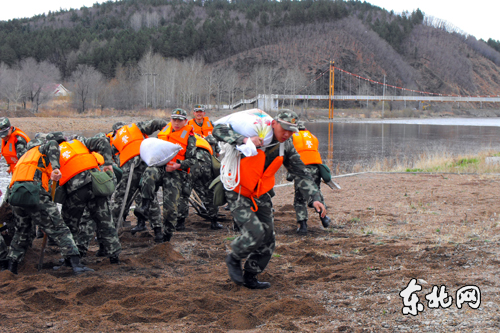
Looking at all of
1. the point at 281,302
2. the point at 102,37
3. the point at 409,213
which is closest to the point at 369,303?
the point at 281,302

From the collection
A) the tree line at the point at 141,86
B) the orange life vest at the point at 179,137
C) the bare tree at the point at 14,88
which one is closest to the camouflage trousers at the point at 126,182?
the orange life vest at the point at 179,137

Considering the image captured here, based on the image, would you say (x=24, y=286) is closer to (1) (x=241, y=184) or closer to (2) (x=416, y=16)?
(1) (x=241, y=184)

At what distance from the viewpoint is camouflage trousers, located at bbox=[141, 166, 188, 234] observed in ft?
25.0

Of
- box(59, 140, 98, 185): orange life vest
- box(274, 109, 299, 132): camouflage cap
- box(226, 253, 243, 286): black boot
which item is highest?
box(274, 109, 299, 132): camouflage cap

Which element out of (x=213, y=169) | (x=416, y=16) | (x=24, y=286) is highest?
(x=416, y=16)

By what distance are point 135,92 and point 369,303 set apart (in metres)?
87.1

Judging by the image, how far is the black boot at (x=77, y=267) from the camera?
6082 mm

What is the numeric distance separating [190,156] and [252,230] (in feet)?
10.4

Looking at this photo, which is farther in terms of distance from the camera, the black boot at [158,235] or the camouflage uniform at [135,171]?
the camouflage uniform at [135,171]

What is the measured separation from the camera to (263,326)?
4.27 m

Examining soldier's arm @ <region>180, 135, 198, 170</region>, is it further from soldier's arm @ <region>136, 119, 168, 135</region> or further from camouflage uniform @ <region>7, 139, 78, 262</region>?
camouflage uniform @ <region>7, 139, 78, 262</region>

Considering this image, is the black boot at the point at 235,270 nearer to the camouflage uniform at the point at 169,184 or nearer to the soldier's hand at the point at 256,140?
the soldier's hand at the point at 256,140

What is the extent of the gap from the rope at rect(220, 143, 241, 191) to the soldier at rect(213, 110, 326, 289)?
0.18 ft

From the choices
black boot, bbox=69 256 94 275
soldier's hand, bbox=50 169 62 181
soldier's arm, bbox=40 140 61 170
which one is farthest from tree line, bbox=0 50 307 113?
soldier's hand, bbox=50 169 62 181
